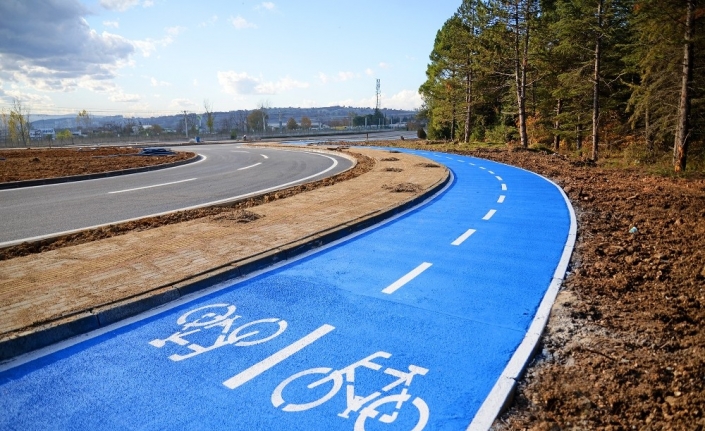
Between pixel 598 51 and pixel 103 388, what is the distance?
94.8 ft

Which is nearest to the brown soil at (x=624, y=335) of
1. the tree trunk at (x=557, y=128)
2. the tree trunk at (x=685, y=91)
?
the tree trunk at (x=685, y=91)

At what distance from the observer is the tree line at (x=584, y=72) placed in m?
17.6

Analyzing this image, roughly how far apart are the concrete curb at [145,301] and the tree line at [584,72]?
55.5 ft

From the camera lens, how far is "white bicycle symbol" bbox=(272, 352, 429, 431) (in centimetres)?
332

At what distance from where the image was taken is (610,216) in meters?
10.2

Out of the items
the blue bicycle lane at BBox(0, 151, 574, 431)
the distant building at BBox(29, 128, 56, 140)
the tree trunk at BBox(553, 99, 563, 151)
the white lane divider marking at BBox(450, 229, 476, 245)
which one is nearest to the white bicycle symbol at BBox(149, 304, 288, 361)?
the blue bicycle lane at BBox(0, 151, 574, 431)

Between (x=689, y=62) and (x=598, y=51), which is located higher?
(x=598, y=51)

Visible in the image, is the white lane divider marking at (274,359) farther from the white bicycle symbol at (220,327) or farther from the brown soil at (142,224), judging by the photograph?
the brown soil at (142,224)

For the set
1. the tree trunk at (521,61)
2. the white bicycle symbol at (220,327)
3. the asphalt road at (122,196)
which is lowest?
the white bicycle symbol at (220,327)

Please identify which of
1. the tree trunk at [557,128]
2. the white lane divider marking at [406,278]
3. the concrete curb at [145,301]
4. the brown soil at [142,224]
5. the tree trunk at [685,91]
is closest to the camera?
the concrete curb at [145,301]

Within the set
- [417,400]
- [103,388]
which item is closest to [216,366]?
[103,388]

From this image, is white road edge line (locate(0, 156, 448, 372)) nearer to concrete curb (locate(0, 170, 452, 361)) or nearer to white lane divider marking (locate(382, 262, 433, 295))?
concrete curb (locate(0, 170, 452, 361))

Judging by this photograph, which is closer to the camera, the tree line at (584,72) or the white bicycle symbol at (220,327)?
the white bicycle symbol at (220,327)

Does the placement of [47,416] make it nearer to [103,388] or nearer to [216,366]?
[103,388]
